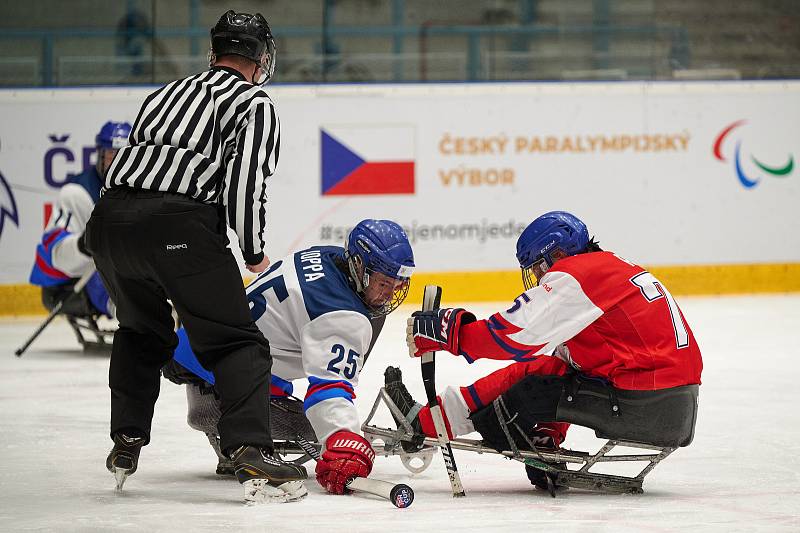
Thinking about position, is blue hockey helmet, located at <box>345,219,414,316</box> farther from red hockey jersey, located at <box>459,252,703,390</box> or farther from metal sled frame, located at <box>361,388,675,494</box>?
metal sled frame, located at <box>361,388,675,494</box>

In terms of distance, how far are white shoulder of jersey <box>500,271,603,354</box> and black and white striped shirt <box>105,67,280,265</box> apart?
2.23 ft

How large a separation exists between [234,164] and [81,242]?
11.4 feet

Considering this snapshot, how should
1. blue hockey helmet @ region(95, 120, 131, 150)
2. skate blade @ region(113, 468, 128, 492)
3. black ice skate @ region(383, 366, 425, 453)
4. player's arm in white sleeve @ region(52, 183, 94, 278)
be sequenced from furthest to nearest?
player's arm in white sleeve @ region(52, 183, 94, 278) → blue hockey helmet @ region(95, 120, 131, 150) → black ice skate @ region(383, 366, 425, 453) → skate blade @ region(113, 468, 128, 492)

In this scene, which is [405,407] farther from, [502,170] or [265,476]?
[502,170]

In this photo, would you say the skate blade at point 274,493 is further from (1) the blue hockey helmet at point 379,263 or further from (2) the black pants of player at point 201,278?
(1) the blue hockey helmet at point 379,263

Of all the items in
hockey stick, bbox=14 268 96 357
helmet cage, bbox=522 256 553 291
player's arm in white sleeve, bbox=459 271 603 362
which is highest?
helmet cage, bbox=522 256 553 291

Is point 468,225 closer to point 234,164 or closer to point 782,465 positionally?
point 782,465

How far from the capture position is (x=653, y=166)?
29.7 ft

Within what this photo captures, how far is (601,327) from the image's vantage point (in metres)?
3.28

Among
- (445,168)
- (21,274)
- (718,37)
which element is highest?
(718,37)

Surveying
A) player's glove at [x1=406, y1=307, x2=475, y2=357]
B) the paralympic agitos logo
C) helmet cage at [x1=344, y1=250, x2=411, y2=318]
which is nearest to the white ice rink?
player's glove at [x1=406, y1=307, x2=475, y2=357]

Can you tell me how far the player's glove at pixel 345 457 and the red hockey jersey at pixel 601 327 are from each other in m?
0.35

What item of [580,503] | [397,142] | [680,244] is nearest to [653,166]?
[680,244]

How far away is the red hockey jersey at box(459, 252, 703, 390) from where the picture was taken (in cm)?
319
